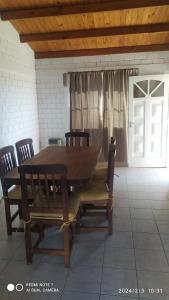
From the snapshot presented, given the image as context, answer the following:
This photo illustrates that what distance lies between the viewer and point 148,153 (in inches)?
203

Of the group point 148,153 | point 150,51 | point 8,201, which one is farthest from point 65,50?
point 8,201

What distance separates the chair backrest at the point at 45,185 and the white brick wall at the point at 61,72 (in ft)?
10.8

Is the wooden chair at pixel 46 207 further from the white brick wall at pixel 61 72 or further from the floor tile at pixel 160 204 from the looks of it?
the white brick wall at pixel 61 72

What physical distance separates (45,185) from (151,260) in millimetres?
1165

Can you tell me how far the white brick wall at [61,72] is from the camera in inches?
194

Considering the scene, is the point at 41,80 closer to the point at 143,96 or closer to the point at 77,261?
the point at 143,96

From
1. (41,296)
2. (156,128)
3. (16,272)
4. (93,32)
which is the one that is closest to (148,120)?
(156,128)

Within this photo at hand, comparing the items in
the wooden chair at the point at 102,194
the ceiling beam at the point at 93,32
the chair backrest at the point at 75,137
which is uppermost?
the ceiling beam at the point at 93,32

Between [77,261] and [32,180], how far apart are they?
86 centimetres

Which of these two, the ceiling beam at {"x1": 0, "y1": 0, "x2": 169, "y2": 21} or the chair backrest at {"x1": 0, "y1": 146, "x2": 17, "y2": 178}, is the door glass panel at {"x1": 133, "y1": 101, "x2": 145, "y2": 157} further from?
the chair backrest at {"x1": 0, "y1": 146, "x2": 17, "y2": 178}

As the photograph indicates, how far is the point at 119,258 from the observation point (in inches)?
88.8
